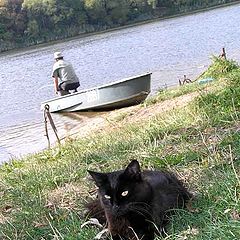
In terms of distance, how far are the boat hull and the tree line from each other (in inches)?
1976

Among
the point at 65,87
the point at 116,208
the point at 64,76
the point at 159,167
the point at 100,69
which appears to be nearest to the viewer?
the point at 116,208

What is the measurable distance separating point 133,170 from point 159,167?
1.39 metres

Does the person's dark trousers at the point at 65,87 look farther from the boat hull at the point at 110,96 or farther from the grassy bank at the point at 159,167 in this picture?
the grassy bank at the point at 159,167

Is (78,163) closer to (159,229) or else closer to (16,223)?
(16,223)

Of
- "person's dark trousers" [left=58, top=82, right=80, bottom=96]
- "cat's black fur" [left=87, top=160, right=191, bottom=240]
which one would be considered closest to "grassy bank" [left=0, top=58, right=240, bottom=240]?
"cat's black fur" [left=87, top=160, right=191, bottom=240]

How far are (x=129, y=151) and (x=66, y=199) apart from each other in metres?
1.17

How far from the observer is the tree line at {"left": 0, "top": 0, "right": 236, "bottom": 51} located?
232 ft

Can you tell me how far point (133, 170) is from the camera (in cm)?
370

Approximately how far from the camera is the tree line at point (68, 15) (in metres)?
70.8

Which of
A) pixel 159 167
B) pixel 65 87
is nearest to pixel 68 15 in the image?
pixel 65 87

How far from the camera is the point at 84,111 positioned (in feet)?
61.4

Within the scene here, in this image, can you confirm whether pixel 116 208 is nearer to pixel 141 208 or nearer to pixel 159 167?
pixel 141 208

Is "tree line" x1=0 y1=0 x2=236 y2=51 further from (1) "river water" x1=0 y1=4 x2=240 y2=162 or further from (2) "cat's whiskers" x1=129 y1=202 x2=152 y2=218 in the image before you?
(2) "cat's whiskers" x1=129 y1=202 x2=152 y2=218

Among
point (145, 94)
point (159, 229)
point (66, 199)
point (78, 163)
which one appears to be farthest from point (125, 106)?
point (159, 229)
